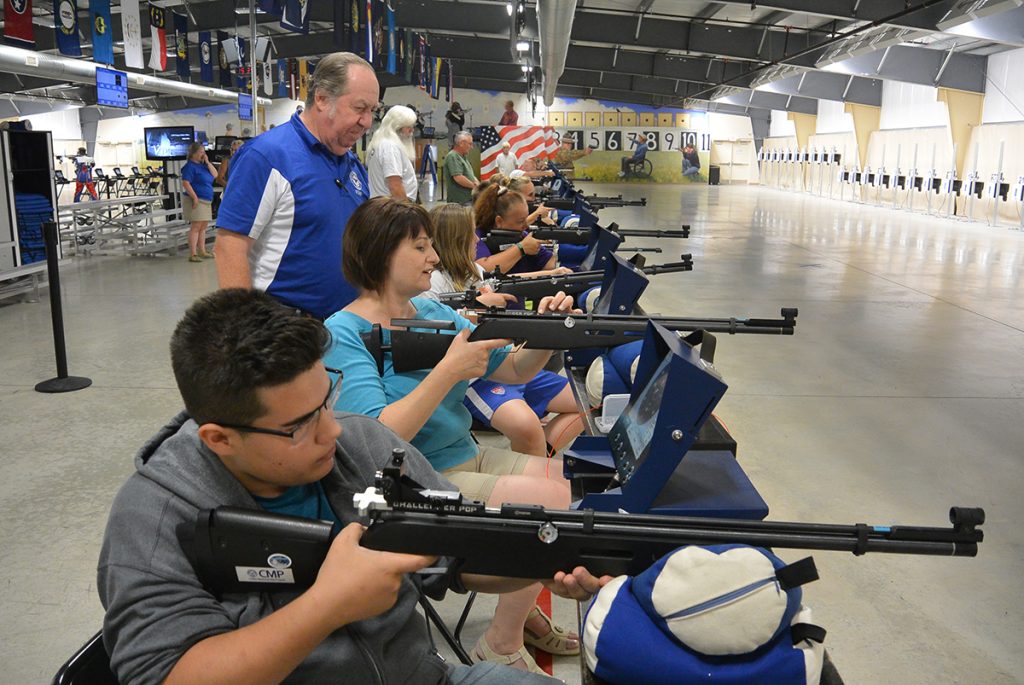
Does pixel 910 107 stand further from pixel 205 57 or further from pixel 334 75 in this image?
pixel 334 75

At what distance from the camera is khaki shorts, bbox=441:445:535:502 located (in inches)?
79.7

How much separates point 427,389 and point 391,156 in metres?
4.24

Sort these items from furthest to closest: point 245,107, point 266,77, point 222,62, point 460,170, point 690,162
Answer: point 690,162 < point 245,107 < point 266,77 < point 222,62 < point 460,170

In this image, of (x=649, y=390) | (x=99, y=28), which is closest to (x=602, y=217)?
(x=99, y=28)

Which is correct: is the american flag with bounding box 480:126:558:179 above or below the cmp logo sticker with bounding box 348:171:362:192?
above

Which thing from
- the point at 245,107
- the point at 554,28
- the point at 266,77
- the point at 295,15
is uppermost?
the point at 554,28

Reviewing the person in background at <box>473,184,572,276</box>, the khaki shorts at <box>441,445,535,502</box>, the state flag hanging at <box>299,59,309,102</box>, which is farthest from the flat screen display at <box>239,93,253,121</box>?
the khaki shorts at <box>441,445,535,502</box>

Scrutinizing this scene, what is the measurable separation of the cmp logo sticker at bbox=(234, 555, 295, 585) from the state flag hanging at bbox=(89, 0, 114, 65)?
9.48 meters

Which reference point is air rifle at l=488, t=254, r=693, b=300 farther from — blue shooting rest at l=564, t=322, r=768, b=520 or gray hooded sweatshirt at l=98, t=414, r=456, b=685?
gray hooded sweatshirt at l=98, t=414, r=456, b=685

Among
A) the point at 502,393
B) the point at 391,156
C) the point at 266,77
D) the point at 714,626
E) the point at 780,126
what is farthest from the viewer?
the point at 780,126

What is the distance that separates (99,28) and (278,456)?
964 centimetres

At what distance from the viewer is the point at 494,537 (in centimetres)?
120

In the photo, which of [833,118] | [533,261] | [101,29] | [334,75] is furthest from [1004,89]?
[334,75]

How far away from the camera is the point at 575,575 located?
127cm
